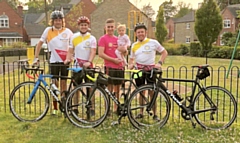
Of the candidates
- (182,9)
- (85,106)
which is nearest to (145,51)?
(85,106)

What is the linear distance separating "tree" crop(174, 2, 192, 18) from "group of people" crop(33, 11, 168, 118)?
75583 millimetres

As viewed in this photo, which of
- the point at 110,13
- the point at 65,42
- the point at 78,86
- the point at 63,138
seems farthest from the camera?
the point at 110,13

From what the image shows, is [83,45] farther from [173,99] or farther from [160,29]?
[160,29]

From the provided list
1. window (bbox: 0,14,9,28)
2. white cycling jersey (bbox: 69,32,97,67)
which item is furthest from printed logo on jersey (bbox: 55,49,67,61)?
window (bbox: 0,14,9,28)

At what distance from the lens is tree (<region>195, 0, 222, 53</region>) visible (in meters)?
29.5

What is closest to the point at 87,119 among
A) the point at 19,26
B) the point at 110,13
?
the point at 110,13

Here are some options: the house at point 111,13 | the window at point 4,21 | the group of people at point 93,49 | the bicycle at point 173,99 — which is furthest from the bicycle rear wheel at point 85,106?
the window at point 4,21

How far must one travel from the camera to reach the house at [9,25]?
147ft

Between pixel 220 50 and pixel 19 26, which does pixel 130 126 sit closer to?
pixel 220 50

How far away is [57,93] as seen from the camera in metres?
5.14

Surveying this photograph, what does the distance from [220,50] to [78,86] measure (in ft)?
84.4

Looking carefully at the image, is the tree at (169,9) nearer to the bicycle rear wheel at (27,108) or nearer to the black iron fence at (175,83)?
the black iron fence at (175,83)

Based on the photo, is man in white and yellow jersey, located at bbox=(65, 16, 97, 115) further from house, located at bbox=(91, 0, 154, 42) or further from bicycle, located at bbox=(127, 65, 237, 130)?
house, located at bbox=(91, 0, 154, 42)

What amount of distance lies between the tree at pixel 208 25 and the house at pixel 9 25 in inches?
1126
